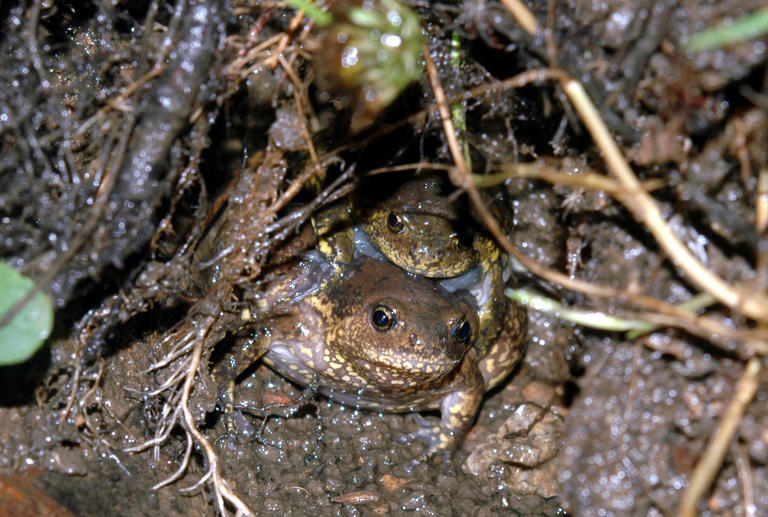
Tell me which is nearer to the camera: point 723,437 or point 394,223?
point 723,437

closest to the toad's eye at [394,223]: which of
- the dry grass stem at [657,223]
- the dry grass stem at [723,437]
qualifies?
the dry grass stem at [657,223]

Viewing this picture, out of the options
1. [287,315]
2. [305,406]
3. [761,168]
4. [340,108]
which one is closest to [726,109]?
[761,168]

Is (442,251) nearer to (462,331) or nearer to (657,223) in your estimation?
(462,331)

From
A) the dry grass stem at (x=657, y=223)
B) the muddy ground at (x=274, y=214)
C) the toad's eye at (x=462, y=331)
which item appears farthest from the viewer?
the toad's eye at (x=462, y=331)

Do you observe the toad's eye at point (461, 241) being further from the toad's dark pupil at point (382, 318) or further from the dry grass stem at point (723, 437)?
the dry grass stem at point (723, 437)

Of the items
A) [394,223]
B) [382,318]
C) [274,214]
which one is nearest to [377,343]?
[382,318]

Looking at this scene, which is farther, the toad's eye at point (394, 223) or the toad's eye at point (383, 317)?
the toad's eye at point (394, 223)

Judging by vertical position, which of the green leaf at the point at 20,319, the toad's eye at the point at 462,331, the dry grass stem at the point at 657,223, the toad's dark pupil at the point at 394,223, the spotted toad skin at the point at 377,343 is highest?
the dry grass stem at the point at 657,223
